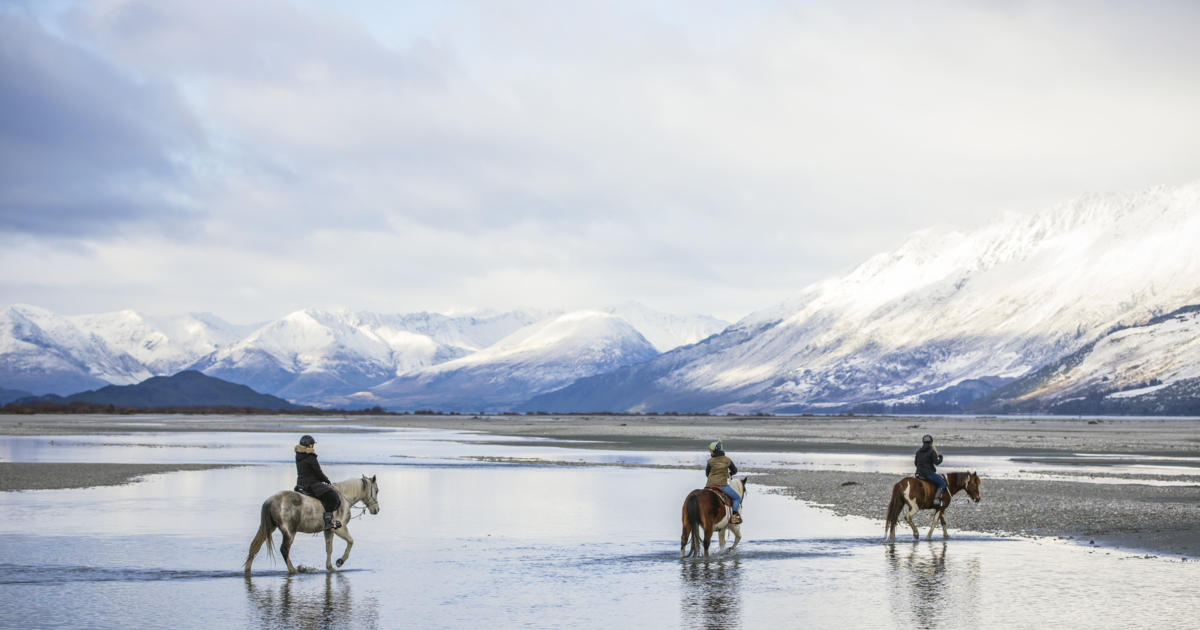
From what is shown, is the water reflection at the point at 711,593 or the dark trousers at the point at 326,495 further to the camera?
the dark trousers at the point at 326,495

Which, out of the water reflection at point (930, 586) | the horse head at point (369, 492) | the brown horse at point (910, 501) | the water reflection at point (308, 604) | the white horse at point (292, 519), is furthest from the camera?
the brown horse at point (910, 501)

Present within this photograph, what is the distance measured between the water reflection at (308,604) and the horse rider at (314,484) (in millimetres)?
1266

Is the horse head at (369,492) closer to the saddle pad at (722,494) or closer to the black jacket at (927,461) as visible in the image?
the saddle pad at (722,494)

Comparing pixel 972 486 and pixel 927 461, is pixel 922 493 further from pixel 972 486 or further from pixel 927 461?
pixel 972 486

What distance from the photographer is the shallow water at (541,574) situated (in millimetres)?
19844

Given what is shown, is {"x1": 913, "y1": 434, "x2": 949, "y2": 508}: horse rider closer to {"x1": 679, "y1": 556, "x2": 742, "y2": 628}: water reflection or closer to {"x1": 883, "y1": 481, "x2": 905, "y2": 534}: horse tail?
{"x1": 883, "y1": 481, "x2": 905, "y2": 534}: horse tail

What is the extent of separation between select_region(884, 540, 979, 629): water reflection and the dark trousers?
11.7 metres

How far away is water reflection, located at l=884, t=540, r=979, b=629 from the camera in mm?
19828

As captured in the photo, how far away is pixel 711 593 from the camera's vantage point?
72.8 feet

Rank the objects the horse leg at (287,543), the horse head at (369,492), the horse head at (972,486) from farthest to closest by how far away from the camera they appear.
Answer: the horse head at (972,486) → the horse head at (369,492) → the horse leg at (287,543)

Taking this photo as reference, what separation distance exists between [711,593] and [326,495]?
27.9ft

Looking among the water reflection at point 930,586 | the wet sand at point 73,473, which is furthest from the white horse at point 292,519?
the wet sand at point 73,473

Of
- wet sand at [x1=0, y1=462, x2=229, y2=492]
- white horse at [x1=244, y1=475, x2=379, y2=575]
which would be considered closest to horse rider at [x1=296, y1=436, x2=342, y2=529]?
white horse at [x1=244, y1=475, x2=379, y2=575]

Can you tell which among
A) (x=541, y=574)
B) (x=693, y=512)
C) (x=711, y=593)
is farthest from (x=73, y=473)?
Answer: (x=711, y=593)
